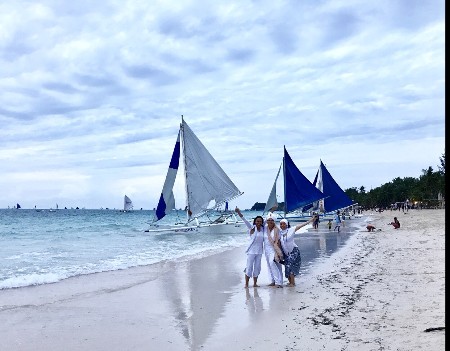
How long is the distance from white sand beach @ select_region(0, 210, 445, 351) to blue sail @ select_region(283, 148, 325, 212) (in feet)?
62.2

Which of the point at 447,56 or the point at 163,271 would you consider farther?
the point at 163,271

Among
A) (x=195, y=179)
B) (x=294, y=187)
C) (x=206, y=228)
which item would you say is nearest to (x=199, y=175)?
Answer: (x=195, y=179)

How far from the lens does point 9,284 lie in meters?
13.2

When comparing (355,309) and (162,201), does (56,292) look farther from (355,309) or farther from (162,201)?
(162,201)

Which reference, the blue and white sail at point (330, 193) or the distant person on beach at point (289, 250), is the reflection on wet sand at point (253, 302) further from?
the blue and white sail at point (330, 193)

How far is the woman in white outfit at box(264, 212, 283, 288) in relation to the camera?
36.0 ft

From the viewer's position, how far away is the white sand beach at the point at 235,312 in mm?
6570

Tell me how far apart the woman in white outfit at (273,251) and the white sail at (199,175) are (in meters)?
29.1

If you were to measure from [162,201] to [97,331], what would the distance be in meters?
34.3

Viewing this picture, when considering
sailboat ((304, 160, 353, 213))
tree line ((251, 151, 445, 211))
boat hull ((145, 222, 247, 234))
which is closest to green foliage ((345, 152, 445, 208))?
tree line ((251, 151, 445, 211))

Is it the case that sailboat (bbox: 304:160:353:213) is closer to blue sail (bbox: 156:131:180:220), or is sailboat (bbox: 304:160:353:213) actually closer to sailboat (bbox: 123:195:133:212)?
blue sail (bbox: 156:131:180:220)

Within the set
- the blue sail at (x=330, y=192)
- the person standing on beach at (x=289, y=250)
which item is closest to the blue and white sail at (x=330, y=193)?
the blue sail at (x=330, y=192)

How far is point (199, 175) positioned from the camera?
4019 centimetres

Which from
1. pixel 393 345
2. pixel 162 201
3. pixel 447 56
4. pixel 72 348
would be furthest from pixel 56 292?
pixel 162 201
